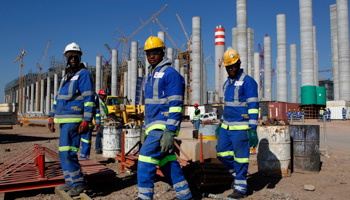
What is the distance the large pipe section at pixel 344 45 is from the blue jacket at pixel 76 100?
3821 cm

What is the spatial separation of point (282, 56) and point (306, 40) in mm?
7637

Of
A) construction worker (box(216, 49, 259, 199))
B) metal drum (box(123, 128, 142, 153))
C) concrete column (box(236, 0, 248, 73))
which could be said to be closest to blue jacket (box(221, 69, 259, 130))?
construction worker (box(216, 49, 259, 199))

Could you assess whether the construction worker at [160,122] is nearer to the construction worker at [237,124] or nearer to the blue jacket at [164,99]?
the blue jacket at [164,99]

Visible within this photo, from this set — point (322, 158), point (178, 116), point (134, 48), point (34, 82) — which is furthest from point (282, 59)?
point (34, 82)

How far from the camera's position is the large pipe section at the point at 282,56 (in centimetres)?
3747

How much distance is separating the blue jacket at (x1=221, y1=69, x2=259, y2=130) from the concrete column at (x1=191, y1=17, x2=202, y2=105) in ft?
121

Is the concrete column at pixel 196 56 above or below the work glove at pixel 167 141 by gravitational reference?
above

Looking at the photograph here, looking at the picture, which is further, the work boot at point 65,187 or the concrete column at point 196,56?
the concrete column at point 196,56

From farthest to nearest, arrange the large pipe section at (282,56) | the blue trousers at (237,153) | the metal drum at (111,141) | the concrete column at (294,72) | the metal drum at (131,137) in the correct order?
the concrete column at (294,72), the large pipe section at (282,56), the metal drum at (111,141), the metal drum at (131,137), the blue trousers at (237,153)

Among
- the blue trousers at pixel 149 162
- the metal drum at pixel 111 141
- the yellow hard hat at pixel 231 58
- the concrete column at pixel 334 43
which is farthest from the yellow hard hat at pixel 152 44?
the concrete column at pixel 334 43

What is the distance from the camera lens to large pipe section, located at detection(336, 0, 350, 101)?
34.6m

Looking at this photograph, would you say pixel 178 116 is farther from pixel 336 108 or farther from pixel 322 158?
pixel 336 108

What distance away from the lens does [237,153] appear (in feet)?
12.9

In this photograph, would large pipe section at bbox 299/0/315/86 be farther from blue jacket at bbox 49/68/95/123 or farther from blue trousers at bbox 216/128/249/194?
blue jacket at bbox 49/68/95/123
